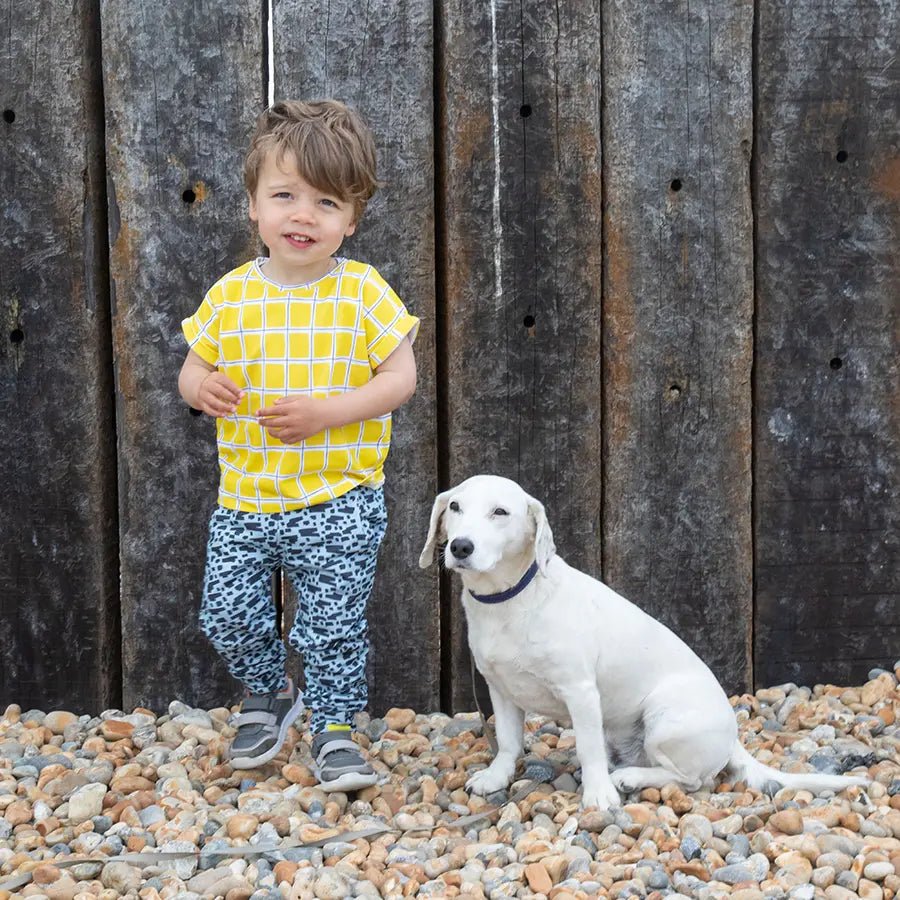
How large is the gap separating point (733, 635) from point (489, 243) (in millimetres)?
1440

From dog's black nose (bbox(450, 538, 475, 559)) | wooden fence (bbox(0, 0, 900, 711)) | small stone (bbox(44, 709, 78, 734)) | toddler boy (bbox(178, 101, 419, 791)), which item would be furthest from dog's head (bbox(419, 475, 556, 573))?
small stone (bbox(44, 709, 78, 734))

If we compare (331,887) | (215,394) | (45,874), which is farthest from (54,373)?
(331,887)

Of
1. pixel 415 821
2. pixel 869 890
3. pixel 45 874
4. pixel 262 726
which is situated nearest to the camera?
pixel 869 890

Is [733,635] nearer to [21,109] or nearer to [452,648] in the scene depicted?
[452,648]

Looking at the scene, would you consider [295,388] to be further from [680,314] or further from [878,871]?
[878,871]

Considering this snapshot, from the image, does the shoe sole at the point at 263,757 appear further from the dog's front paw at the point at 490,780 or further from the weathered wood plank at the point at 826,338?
the weathered wood plank at the point at 826,338

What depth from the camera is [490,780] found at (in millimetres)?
3391

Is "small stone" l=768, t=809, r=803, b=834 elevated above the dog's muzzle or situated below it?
below

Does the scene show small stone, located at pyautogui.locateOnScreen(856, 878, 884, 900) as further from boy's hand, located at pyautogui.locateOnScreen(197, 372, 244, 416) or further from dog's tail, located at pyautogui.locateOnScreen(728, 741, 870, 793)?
boy's hand, located at pyautogui.locateOnScreen(197, 372, 244, 416)

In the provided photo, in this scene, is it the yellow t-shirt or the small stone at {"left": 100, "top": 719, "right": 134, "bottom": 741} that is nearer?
the yellow t-shirt

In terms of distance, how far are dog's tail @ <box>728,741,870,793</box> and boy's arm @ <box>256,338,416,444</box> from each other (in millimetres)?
1259

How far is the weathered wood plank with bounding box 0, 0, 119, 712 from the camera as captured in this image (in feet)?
12.5

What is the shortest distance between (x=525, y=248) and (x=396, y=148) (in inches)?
18.8

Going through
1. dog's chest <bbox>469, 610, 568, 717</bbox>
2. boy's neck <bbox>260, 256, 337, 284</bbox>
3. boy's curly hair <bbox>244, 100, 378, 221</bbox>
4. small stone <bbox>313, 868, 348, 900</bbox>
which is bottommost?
small stone <bbox>313, 868, 348, 900</bbox>
